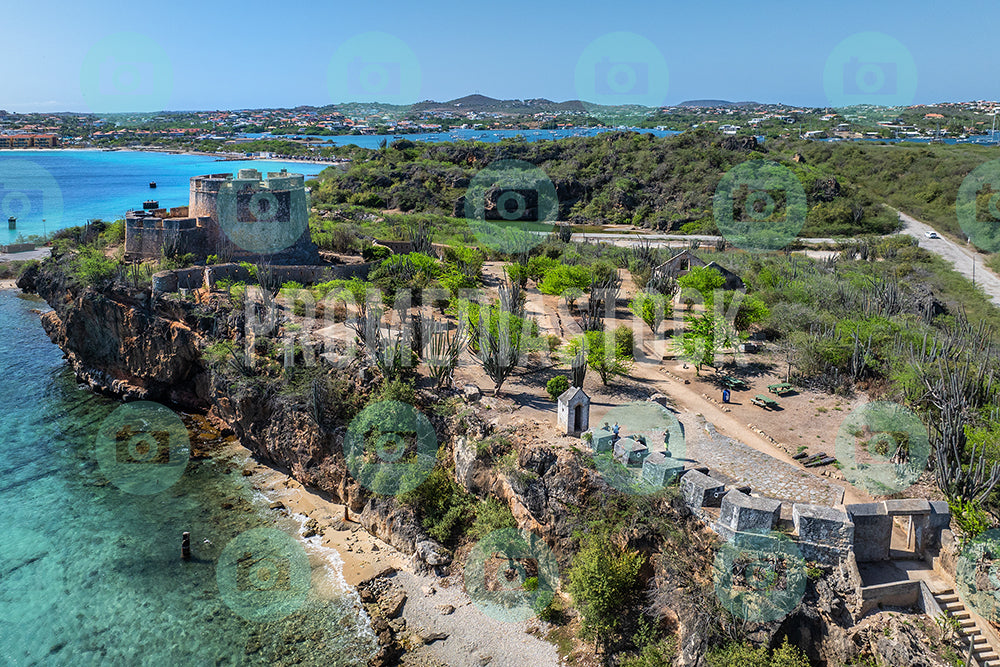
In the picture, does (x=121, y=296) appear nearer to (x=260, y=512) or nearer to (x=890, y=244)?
(x=260, y=512)

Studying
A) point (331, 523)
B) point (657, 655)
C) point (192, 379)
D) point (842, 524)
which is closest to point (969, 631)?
point (842, 524)

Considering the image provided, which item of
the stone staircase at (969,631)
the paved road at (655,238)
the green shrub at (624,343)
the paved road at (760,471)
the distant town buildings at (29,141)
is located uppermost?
the distant town buildings at (29,141)

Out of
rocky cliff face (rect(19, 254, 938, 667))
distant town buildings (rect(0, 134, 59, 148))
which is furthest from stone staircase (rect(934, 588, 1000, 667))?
distant town buildings (rect(0, 134, 59, 148))

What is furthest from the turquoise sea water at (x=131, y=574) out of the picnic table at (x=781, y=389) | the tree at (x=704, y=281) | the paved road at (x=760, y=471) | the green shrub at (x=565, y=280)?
the tree at (x=704, y=281)

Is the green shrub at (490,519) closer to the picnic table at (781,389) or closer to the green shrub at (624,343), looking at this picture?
the green shrub at (624,343)

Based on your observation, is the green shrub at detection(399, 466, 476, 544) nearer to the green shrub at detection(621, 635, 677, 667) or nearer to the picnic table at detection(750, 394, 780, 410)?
the green shrub at detection(621, 635, 677, 667)

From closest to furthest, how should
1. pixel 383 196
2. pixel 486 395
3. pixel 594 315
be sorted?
1. pixel 486 395
2. pixel 594 315
3. pixel 383 196

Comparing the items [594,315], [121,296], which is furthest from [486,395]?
[121,296]
